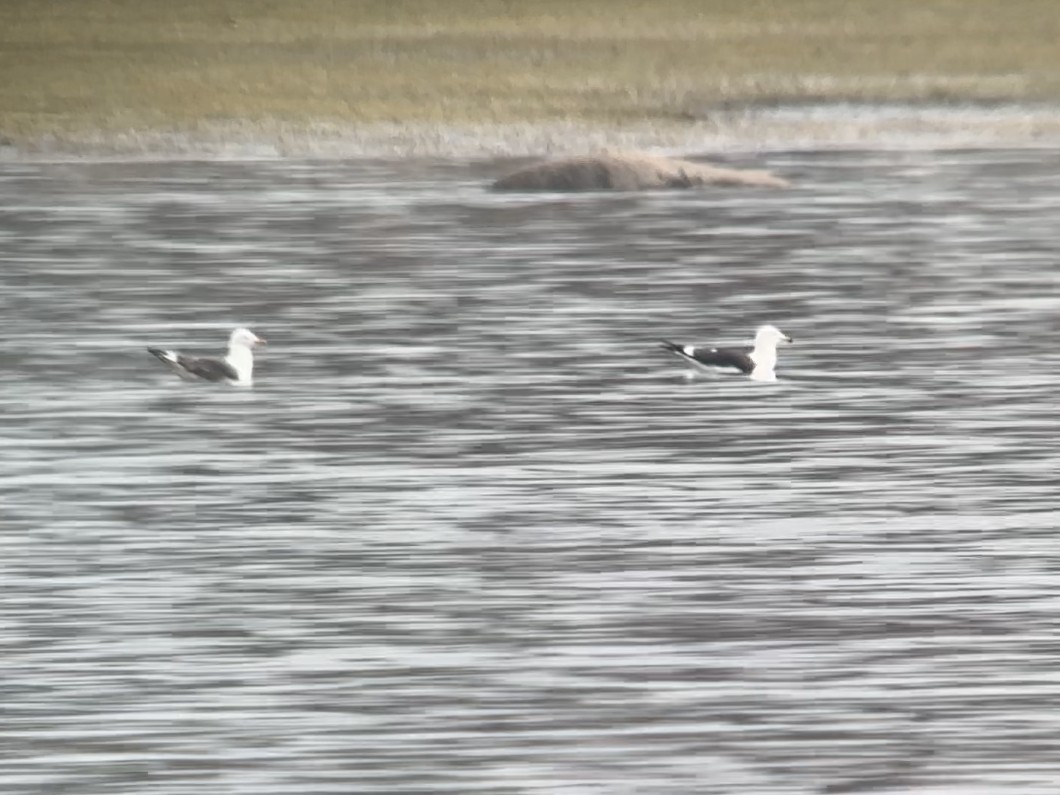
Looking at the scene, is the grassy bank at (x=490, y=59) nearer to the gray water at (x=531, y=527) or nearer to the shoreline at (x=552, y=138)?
the shoreline at (x=552, y=138)

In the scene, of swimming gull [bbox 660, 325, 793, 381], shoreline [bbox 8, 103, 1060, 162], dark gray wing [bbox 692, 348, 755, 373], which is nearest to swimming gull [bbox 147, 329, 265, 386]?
swimming gull [bbox 660, 325, 793, 381]

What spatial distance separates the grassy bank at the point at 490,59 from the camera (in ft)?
135

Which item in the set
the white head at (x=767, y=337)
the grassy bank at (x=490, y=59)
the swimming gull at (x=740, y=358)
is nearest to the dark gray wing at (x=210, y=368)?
the swimming gull at (x=740, y=358)

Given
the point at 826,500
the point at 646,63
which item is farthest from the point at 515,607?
the point at 646,63

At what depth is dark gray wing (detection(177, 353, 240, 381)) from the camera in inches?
686

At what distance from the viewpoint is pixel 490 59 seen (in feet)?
149

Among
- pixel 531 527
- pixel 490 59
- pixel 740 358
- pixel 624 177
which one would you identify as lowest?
pixel 531 527

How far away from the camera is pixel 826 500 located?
43.8 feet

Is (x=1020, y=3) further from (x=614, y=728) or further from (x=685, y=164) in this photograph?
(x=614, y=728)

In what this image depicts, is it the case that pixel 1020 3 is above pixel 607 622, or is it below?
above

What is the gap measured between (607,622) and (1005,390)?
6727mm

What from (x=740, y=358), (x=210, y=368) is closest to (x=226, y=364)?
(x=210, y=368)

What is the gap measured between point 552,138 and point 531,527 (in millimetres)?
26230

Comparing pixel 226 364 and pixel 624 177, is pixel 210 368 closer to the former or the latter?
pixel 226 364
